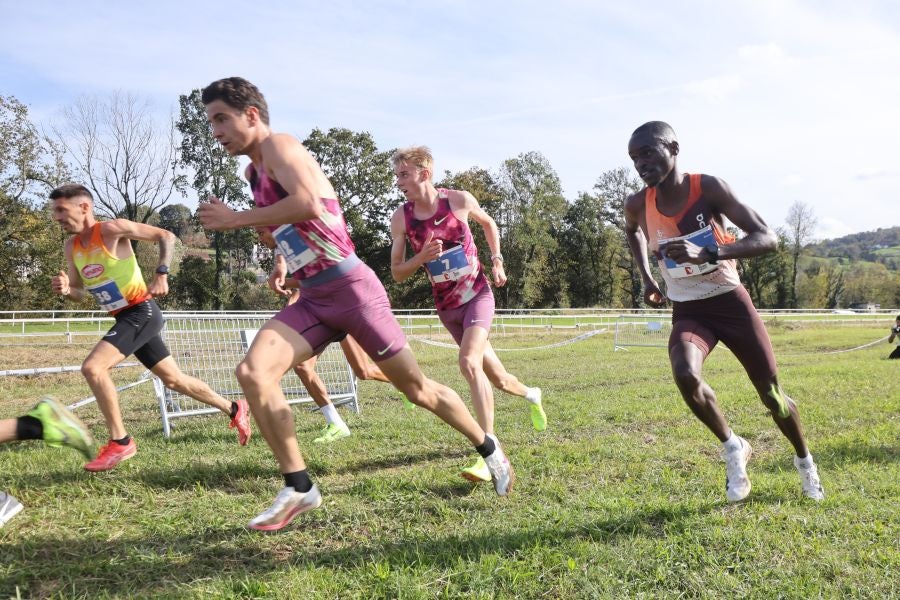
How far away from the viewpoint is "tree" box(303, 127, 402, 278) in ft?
154

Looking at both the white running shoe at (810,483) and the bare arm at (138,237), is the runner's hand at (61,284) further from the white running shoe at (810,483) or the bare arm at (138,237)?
the white running shoe at (810,483)

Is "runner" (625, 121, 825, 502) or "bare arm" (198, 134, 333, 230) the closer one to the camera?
"bare arm" (198, 134, 333, 230)

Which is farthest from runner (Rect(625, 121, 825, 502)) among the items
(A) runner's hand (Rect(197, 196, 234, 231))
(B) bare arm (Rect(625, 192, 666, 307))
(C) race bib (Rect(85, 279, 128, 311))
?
(C) race bib (Rect(85, 279, 128, 311))

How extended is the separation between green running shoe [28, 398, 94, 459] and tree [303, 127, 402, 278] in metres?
42.6

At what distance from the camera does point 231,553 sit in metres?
3.30

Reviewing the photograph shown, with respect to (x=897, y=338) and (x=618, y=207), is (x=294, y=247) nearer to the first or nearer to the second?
(x=897, y=338)

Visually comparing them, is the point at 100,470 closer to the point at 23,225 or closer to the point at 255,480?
the point at 255,480

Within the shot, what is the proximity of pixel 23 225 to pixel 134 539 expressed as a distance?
37059mm

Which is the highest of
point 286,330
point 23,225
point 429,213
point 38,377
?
point 23,225

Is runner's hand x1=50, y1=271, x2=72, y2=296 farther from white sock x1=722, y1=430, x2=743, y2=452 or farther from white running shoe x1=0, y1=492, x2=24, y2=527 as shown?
white sock x1=722, y1=430, x2=743, y2=452

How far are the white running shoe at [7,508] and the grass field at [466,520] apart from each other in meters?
0.06

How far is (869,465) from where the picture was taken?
479 centimetres

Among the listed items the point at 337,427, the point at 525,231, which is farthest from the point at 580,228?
the point at 337,427

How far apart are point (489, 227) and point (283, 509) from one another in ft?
10.0
